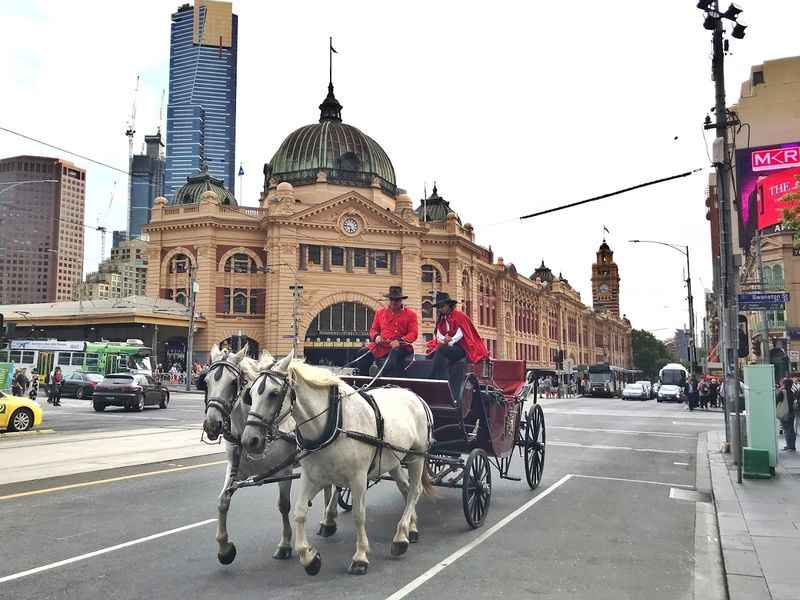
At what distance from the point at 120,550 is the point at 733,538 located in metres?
6.99

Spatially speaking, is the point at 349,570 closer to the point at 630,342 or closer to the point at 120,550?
the point at 120,550

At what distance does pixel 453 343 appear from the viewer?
8.68 meters

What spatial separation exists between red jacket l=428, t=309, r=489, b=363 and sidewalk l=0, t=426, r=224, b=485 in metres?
7.73

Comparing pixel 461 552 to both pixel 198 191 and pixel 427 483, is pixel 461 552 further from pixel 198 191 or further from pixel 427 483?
pixel 198 191

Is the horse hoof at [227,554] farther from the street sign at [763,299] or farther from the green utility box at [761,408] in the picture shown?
the street sign at [763,299]

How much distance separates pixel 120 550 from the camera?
22.4 feet

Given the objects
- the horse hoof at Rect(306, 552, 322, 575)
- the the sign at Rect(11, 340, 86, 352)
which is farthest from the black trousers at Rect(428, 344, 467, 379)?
the the sign at Rect(11, 340, 86, 352)

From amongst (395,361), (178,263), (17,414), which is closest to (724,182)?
(395,361)

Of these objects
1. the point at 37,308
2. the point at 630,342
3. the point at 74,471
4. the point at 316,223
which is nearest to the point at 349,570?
the point at 74,471

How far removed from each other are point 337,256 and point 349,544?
5257cm

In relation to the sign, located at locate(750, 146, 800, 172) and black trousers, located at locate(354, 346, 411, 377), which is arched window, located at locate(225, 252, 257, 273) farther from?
black trousers, located at locate(354, 346, 411, 377)

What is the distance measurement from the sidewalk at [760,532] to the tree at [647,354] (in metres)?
154

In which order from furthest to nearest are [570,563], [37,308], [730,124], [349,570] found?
[37,308]
[730,124]
[570,563]
[349,570]

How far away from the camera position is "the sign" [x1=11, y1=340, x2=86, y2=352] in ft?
131
